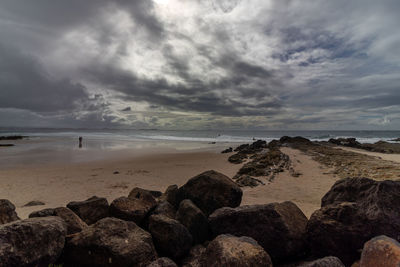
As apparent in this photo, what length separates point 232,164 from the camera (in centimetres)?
1602

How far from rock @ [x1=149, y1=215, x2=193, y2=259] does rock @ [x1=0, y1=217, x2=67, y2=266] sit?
4.71ft

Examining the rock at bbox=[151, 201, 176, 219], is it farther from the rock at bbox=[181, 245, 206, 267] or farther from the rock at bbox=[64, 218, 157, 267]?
the rock at bbox=[64, 218, 157, 267]

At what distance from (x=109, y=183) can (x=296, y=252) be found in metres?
9.43

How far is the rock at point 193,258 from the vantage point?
11.3 ft

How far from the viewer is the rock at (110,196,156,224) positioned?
429 cm

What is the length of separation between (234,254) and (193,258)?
1366mm

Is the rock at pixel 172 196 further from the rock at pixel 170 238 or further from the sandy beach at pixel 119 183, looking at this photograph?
the sandy beach at pixel 119 183

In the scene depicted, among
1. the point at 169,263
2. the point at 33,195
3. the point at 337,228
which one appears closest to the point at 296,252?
the point at 337,228

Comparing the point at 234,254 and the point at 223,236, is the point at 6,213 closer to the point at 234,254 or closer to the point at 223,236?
the point at 223,236

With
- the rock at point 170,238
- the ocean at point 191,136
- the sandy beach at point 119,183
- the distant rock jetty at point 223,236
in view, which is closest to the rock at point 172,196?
the distant rock jetty at point 223,236

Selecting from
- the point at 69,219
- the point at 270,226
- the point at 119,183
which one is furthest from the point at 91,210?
the point at 119,183

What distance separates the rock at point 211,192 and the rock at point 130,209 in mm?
1146

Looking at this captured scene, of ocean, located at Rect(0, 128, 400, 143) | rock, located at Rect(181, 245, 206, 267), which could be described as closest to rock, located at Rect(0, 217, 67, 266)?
rock, located at Rect(181, 245, 206, 267)

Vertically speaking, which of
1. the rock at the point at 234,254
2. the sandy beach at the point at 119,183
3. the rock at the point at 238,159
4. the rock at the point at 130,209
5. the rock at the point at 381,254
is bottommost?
the sandy beach at the point at 119,183
